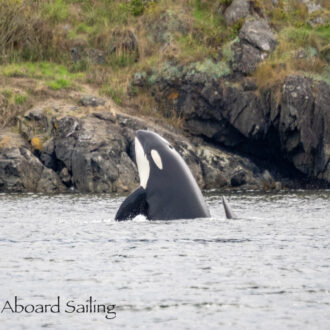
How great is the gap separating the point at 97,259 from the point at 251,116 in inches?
A: 1189

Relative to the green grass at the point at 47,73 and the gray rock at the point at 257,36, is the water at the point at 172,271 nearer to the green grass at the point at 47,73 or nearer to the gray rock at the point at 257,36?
the green grass at the point at 47,73

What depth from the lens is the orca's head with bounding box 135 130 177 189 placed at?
2341cm

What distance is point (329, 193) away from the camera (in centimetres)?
4028

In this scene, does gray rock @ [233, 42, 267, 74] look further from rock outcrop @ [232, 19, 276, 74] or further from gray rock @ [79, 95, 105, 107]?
gray rock @ [79, 95, 105, 107]

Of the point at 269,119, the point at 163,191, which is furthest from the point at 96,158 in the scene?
the point at 163,191

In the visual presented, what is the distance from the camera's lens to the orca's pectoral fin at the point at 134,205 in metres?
23.2


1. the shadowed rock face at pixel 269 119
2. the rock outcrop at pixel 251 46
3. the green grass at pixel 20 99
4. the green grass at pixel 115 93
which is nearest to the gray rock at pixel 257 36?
the rock outcrop at pixel 251 46

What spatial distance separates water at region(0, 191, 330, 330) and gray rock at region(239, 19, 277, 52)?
2449cm

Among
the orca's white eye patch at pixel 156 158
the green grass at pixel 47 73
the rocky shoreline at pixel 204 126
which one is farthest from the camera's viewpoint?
the green grass at pixel 47 73

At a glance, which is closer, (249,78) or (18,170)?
(18,170)

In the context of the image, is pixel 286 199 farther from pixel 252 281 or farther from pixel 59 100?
pixel 252 281

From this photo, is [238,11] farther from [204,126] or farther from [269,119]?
[269,119]

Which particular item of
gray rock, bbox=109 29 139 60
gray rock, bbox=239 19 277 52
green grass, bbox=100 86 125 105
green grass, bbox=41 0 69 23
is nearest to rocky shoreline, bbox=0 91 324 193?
green grass, bbox=100 86 125 105

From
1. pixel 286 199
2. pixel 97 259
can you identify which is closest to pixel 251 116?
pixel 286 199
